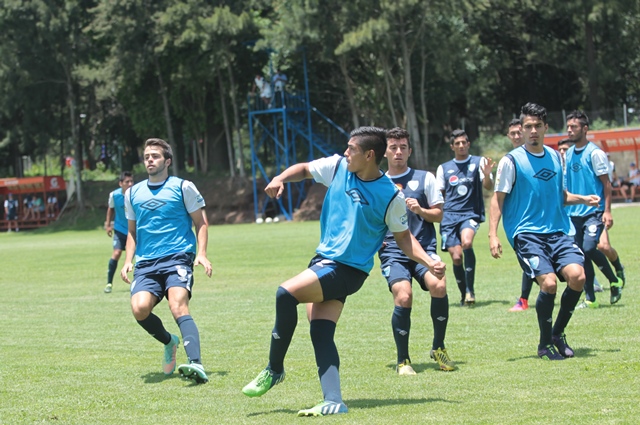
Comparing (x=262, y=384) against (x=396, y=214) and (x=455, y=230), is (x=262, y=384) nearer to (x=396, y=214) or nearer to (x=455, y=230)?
(x=396, y=214)

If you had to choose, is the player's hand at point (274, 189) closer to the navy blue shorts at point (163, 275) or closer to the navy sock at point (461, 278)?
the navy blue shorts at point (163, 275)

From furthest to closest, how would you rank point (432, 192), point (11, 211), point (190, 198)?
1. point (11, 211)
2. point (432, 192)
3. point (190, 198)

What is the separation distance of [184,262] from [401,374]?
2.24 metres

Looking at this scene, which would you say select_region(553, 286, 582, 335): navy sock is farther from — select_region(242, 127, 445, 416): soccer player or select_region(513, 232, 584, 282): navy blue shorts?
select_region(242, 127, 445, 416): soccer player

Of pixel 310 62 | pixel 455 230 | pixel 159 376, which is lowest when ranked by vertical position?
pixel 159 376

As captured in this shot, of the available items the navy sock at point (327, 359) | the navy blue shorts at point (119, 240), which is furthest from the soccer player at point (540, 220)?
the navy blue shorts at point (119, 240)

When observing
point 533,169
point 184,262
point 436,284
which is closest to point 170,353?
point 184,262

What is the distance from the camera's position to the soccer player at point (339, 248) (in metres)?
6.21

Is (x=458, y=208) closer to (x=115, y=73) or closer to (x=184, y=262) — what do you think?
(x=184, y=262)

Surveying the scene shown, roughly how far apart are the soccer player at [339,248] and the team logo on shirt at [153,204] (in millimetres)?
2279

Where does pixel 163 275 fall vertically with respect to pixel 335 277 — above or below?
below

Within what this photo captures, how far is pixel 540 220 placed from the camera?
27.0ft

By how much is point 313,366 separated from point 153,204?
212 centimetres

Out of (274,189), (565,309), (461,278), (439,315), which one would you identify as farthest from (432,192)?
(461,278)
